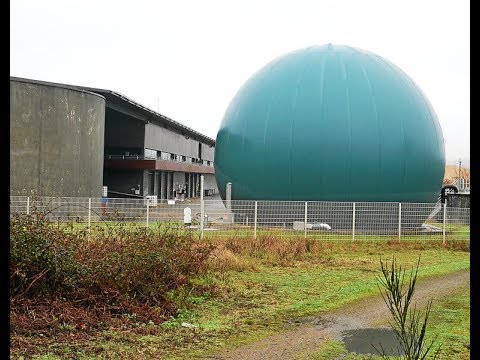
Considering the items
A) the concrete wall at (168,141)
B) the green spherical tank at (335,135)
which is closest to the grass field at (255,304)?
the green spherical tank at (335,135)

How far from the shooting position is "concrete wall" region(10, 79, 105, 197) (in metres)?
21.5

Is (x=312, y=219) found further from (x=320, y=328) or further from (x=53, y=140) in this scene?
(x=53, y=140)

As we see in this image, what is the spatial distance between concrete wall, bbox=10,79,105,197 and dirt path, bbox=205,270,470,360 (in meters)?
17.0

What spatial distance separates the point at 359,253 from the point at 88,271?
8790mm

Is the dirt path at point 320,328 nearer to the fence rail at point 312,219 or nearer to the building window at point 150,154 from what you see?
the fence rail at point 312,219

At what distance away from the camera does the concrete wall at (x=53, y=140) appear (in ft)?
70.6

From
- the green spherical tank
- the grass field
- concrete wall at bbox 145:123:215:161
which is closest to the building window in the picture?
concrete wall at bbox 145:123:215:161

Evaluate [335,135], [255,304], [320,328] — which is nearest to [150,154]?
[335,135]

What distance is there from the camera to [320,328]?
6227 millimetres

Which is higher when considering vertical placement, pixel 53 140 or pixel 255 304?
pixel 53 140

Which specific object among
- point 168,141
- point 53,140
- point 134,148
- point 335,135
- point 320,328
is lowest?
point 320,328

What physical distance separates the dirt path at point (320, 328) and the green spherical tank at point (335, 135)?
7.56 m

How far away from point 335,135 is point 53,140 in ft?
46.0
